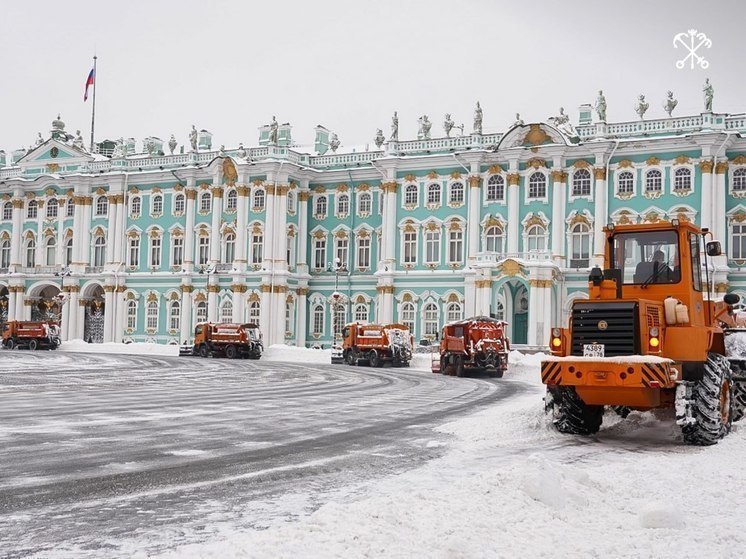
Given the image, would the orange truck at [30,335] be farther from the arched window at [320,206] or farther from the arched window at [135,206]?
the arched window at [320,206]

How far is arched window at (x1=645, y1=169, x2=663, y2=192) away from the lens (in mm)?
51625

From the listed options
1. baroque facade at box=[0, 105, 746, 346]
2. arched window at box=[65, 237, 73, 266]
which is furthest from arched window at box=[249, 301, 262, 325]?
arched window at box=[65, 237, 73, 266]

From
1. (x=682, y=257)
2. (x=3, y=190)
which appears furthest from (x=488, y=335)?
(x=3, y=190)

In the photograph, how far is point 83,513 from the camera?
27.0 ft

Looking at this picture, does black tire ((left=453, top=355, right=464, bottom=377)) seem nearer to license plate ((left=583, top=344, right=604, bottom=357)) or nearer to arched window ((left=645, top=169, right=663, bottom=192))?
arched window ((left=645, top=169, right=663, bottom=192))

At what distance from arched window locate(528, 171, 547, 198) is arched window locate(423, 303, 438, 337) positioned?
937 centimetres

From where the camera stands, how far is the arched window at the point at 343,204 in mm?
62469

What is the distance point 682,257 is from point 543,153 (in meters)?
Result: 41.3

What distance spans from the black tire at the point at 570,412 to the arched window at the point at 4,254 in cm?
6548

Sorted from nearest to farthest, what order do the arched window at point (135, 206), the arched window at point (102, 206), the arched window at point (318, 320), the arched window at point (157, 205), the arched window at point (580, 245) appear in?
the arched window at point (580, 245), the arched window at point (318, 320), the arched window at point (157, 205), the arched window at point (135, 206), the arched window at point (102, 206)

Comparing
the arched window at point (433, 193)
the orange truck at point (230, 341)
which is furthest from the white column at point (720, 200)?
the orange truck at point (230, 341)

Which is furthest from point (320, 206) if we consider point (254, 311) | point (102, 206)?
point (102, 206)

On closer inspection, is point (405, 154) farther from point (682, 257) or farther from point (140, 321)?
point (682, 257)

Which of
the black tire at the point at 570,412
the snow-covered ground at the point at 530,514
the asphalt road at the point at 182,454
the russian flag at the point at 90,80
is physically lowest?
the asphalt road at the point at 182,454
